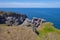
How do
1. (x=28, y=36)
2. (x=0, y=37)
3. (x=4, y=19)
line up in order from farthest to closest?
1. (x=4, y=19)
2. (x=28, y=36)
3. (x=0, y=37)

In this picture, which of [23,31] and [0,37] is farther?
[23,31]

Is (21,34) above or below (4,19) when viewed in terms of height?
above

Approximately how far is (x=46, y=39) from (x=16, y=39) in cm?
227

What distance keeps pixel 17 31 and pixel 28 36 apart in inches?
33.7

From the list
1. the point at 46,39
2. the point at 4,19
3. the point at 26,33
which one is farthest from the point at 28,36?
the point at 4,19

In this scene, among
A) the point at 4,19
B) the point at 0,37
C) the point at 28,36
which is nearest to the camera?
the point at 0,37

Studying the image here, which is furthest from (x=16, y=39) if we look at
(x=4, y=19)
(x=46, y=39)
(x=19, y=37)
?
(x=4, y=19)

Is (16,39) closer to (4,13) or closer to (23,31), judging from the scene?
(23,31)

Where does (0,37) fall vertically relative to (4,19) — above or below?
above

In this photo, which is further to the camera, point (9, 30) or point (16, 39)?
point (9, 30)

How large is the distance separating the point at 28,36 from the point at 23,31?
700mm

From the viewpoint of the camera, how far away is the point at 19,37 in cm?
1224

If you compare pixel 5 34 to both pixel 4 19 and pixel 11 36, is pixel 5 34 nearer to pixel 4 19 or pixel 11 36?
pixel 11 36

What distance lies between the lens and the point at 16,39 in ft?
39.1
